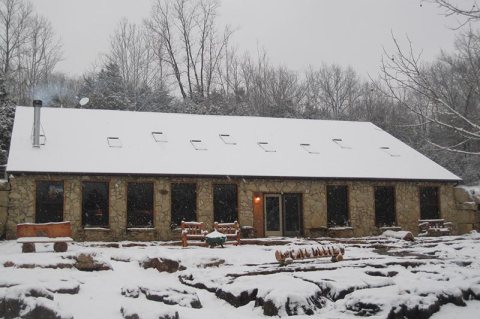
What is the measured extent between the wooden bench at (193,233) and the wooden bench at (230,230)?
0.54 metres

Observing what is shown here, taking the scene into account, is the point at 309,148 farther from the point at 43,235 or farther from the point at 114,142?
the point at 43,235

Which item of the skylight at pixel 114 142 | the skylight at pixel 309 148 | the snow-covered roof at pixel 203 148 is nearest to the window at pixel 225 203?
the snow-covered roof at pixel 203 148

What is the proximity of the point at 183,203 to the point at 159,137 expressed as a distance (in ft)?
12.1

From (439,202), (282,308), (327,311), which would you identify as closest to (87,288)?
→ (282,308)

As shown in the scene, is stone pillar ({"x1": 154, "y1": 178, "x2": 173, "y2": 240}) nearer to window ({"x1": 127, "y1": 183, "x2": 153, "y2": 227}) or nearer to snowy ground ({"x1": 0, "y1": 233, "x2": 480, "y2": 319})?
window ({"x1": 127, "y1": 183, "x2": 153, "y2": 227})

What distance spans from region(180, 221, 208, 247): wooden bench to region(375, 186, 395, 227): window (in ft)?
24.9

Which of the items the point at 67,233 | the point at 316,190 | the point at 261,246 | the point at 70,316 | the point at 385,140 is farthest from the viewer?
the point at 385,140

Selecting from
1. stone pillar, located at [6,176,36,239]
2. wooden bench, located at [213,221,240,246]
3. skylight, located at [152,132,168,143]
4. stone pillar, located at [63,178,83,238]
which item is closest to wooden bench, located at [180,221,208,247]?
wooden bench, located at [213,221,240,246]

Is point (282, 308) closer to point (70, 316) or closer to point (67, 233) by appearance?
point (70, 316)

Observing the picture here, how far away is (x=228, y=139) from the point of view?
887 inches

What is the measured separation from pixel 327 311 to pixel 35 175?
1232 centimetres

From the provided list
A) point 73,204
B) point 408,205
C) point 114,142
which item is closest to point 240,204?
point 114,142

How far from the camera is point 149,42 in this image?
4222cm

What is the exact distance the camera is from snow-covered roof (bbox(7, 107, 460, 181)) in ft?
61.5
